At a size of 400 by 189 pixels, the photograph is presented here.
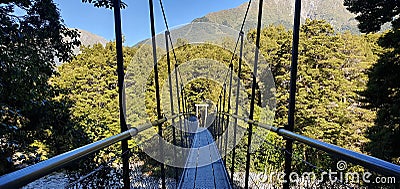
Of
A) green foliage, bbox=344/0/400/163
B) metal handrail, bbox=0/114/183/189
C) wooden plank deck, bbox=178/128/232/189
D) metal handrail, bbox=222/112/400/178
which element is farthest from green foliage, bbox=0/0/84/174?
green foliage, bbox=344/0/400/163

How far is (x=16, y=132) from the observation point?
279 centimetres

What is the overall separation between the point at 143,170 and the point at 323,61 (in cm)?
1138

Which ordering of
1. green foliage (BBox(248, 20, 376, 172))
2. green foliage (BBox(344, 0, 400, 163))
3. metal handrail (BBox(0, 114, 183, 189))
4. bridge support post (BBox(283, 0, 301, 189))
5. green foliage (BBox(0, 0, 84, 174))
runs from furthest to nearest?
green foliage (BBox(248, 20, 376, 172))
green foliage (BBox(344, 0, 400, 163))
green foliage (BBox(0, 0, 84, 174))
bridge support post (BBox(283, 0, 301, 189))
metal handrail (BBox(0, 114, 183, 189))

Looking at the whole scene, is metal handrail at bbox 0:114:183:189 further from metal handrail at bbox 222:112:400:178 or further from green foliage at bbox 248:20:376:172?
green foliage at bbox 248:20:376:172

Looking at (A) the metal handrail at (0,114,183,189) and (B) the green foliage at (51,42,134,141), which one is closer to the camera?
(A) the metal handrail at (0,114,183,189)

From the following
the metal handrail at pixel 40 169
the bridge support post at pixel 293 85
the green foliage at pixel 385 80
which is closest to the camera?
the metal handrail at pixel 40 169

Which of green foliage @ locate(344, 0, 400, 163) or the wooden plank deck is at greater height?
green foliage @ locate(344, 0, 400, 163)

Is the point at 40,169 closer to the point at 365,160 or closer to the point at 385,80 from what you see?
the point at 365,160

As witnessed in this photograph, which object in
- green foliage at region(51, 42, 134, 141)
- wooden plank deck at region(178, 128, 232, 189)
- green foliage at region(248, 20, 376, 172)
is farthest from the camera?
green foliage at region(51, 42, 134, 141)

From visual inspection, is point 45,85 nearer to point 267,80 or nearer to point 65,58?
point 65,58

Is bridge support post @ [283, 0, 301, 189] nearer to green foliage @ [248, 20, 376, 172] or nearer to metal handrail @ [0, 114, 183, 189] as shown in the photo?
metal handrail @ [0, 114, 183, 189]

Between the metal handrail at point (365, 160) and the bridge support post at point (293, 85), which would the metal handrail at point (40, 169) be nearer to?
the metal handrail at point (365, 160)

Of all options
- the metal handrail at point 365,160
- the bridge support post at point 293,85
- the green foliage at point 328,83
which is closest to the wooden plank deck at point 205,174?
the bridge support post at point 293,85

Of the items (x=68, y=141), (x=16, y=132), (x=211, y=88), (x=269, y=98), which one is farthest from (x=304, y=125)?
(x=16, y=132)
